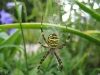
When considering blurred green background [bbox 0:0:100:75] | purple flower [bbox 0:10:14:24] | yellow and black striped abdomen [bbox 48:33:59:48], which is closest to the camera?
yellow and black striped abdomen [bbox 48:33:59:48]

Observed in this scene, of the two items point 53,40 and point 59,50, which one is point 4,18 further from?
point 53,40

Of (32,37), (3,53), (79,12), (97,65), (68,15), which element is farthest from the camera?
(32,37)

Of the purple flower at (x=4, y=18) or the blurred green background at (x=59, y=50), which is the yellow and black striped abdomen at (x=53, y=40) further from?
the purple flower at (x=4, y=18)

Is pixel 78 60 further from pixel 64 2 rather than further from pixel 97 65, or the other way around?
pixel 97 65

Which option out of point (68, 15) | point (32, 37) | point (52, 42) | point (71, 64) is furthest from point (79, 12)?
point (52, 42)

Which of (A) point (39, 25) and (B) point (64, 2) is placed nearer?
(A) point (39, 25)

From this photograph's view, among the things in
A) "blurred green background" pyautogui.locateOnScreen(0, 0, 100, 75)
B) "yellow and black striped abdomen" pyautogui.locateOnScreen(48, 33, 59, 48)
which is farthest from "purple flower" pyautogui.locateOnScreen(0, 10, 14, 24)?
"yellow and black striped abdomen" pyautogui.locateOnScreen(48, 33, 59, 48)

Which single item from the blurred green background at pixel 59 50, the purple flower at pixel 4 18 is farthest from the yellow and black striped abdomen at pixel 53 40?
the purple flower at pixel 4 18

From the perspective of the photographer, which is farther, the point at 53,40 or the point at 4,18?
the point at 4,18

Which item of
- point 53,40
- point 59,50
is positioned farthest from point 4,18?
Answer: point 53,40

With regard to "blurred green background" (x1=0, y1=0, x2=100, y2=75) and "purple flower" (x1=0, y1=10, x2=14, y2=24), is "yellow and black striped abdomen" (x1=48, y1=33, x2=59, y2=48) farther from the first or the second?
→ "purple flower" (x1=0, y1=10, x2=14, y2=24)

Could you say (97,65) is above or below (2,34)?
below
